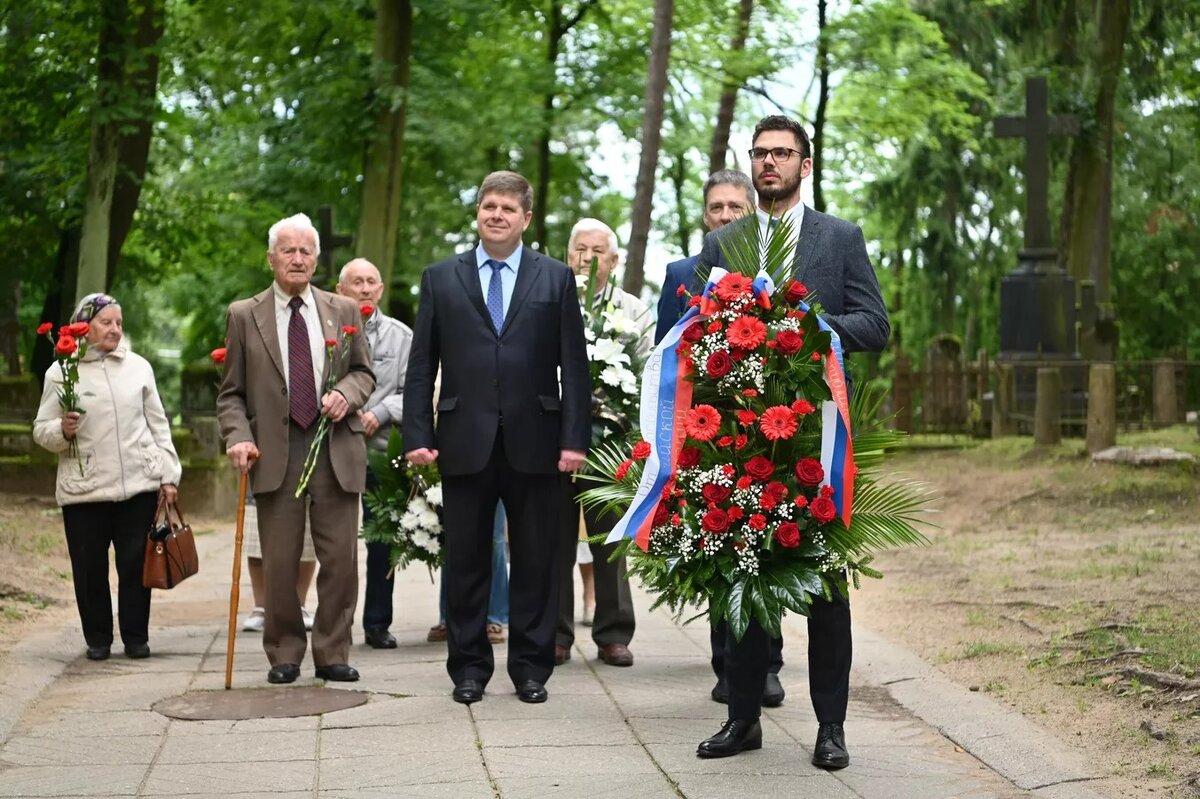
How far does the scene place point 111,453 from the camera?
8711 mm

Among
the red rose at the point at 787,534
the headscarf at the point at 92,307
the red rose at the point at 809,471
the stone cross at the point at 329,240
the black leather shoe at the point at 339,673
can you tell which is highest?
the stone cross at the point at 329,240

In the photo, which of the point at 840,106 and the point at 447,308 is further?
the point at 840,106

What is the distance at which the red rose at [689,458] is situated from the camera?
19.6 feet

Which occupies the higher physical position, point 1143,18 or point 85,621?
point 1143,18

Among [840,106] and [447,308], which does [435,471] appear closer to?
[447,308]

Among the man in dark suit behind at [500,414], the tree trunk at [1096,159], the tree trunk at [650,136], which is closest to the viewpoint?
the man in dark suit behind at [500,414]

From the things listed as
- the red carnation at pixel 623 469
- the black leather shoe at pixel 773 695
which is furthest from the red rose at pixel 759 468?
the black leather shoe at pixel 773 695

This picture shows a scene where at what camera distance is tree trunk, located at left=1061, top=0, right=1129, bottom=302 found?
27.8m

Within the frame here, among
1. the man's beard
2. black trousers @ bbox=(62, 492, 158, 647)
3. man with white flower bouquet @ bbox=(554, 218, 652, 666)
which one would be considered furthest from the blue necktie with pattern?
black trousers @ bbox=(62, 492, 158, 647)

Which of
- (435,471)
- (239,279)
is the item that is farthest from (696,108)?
A: (435,471)

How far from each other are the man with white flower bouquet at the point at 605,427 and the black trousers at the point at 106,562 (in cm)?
216

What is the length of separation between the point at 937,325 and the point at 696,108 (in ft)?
22.0

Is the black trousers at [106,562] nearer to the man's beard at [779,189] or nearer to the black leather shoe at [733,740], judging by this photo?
the black leather shoe at [733,740]

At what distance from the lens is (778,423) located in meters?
5.74
